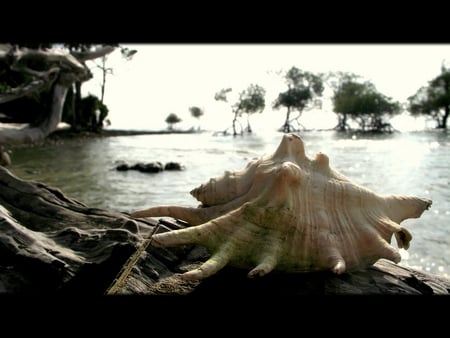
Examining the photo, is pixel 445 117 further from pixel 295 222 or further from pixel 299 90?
pixel 295 222

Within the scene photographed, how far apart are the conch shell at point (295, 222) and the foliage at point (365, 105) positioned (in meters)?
85.5

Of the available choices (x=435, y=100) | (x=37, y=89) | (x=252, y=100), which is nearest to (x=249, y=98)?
(x=252, y=100)

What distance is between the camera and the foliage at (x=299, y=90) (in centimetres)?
8444

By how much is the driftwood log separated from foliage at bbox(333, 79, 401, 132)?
85781 mm

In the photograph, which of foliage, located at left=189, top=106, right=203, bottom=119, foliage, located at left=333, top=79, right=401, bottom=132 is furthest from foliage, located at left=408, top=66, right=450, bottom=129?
foliage, located at left=189, top=106, right=203, bottom=119

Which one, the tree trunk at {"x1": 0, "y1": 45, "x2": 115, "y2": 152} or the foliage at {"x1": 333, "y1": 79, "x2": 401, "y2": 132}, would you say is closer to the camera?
the tree trunk at {"x1": 0, "y1": 45, "x2": 115, "y2": 152}

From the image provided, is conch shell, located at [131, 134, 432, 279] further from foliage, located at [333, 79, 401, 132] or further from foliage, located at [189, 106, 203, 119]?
foliage, located at [189, 106, 203, 119]

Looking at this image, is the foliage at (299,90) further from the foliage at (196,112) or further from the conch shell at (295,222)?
the conch shell at (295,222)

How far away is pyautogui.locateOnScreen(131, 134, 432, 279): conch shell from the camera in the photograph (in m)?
2.29

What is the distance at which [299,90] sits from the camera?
281ft

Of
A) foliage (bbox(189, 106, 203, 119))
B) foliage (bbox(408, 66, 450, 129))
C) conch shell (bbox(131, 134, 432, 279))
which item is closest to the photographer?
conch shell (bbox(131, 134, 432, 279))

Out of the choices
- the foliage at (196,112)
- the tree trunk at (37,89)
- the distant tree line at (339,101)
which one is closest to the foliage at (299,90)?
the distant tree line at (339,101)
